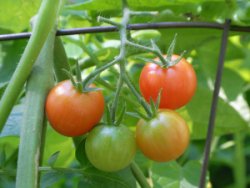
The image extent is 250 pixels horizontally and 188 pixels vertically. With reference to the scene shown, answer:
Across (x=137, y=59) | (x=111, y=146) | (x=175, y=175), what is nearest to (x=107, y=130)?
(x=111, y=146)

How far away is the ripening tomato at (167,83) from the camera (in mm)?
779

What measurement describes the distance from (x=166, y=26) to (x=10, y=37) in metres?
0.23

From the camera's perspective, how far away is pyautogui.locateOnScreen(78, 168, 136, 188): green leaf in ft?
2.77

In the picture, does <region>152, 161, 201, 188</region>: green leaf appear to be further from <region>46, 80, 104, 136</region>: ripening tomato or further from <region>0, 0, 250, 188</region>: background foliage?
<region>46, 80, 104, 136</region>: ripening tomato

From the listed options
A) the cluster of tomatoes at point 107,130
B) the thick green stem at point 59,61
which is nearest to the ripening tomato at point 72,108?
the cluster of tomatoes at point 107,130

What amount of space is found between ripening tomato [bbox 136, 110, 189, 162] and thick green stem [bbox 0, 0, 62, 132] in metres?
0.16

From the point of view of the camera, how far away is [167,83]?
0.78 m

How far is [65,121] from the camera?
0.74 meters

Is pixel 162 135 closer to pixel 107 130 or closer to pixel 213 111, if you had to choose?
pixel 107 130

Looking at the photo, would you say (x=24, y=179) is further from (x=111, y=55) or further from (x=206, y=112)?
(x=206, y=112)

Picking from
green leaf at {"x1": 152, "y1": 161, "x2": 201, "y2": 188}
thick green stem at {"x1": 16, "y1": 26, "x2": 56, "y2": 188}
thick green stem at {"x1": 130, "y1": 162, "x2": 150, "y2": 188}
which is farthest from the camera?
green leaf at {"x1": 152, "y1": 161, "x2": 201, "y2": 188}

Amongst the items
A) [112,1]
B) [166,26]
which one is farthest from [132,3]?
[166,26]

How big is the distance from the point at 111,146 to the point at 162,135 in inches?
2.6

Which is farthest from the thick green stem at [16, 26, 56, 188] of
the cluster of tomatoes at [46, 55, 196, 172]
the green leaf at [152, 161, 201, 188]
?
the green leaf at [152, 161, 201, 188]
